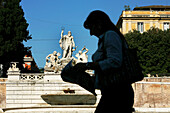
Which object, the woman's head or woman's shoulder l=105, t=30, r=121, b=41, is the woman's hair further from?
woman's shoulder l=105, t=30, r=121, b=41

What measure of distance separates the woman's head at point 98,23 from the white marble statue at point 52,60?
80.0 feet

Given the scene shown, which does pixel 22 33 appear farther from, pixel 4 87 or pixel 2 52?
pixel 4 87

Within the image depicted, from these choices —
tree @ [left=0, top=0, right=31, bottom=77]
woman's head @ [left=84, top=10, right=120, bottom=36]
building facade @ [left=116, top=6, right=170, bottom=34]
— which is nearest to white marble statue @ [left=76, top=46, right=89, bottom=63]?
tree @ [left=0, top=0, right=31, bottom=77]

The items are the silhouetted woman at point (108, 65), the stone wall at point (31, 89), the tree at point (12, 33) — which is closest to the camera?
the silhouetted woman at point (108, 65)

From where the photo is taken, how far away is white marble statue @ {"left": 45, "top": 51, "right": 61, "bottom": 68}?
92.1ft

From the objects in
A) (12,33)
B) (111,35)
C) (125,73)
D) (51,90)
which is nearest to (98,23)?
(111,35)

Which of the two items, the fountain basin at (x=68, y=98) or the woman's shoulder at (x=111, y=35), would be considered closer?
the woman's shoulder at (x=111, y=35)

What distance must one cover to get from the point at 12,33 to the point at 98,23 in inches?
1280

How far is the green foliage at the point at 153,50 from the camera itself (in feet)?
119

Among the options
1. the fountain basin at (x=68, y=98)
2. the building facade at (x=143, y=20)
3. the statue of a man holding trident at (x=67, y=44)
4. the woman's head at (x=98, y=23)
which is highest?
the building facade at (x=143, y=20)

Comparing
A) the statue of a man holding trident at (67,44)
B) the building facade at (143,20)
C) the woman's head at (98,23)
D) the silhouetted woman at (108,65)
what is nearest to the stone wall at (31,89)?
the statue of a man holding trident at (67,44)

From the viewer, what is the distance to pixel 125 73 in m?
3.39

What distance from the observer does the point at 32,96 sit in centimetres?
2681

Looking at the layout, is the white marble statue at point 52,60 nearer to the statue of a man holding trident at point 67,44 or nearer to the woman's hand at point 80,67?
the statue of a man holding trident at point 67,44
